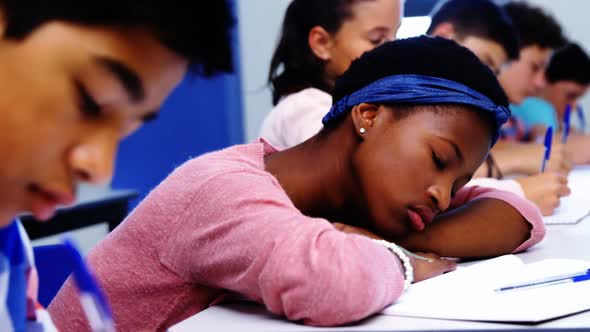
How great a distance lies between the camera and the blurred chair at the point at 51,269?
3.04ft

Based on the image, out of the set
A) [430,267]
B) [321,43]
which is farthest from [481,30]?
[430,267]

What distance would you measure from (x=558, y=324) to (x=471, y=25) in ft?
4.51

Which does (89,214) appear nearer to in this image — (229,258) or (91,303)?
(229,258)

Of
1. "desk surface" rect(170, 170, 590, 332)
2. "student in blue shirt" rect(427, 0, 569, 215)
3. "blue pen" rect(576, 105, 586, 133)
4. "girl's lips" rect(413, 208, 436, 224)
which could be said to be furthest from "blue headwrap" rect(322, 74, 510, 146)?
"blue pen" rect(576, 105, 586, 133)

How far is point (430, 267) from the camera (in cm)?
86

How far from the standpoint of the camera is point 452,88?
35.2 inches

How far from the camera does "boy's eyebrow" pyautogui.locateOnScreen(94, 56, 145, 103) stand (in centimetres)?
47

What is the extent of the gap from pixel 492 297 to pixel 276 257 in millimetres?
234

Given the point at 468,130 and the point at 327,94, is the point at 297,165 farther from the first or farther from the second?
the point at 327,94

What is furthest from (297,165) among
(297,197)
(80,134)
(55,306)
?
(80,134)

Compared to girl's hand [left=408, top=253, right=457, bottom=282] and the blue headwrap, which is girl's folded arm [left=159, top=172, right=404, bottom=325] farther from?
the blue headwrap

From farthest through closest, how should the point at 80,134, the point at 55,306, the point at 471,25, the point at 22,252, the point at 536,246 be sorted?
1. the point at 471,25
2. the point at 536,246
3. the point at 55,306
4. the point at 22,252
5. the point at 80,134

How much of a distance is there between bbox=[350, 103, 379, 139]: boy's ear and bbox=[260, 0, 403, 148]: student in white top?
1.64 feet

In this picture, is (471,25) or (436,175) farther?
(471,25)
